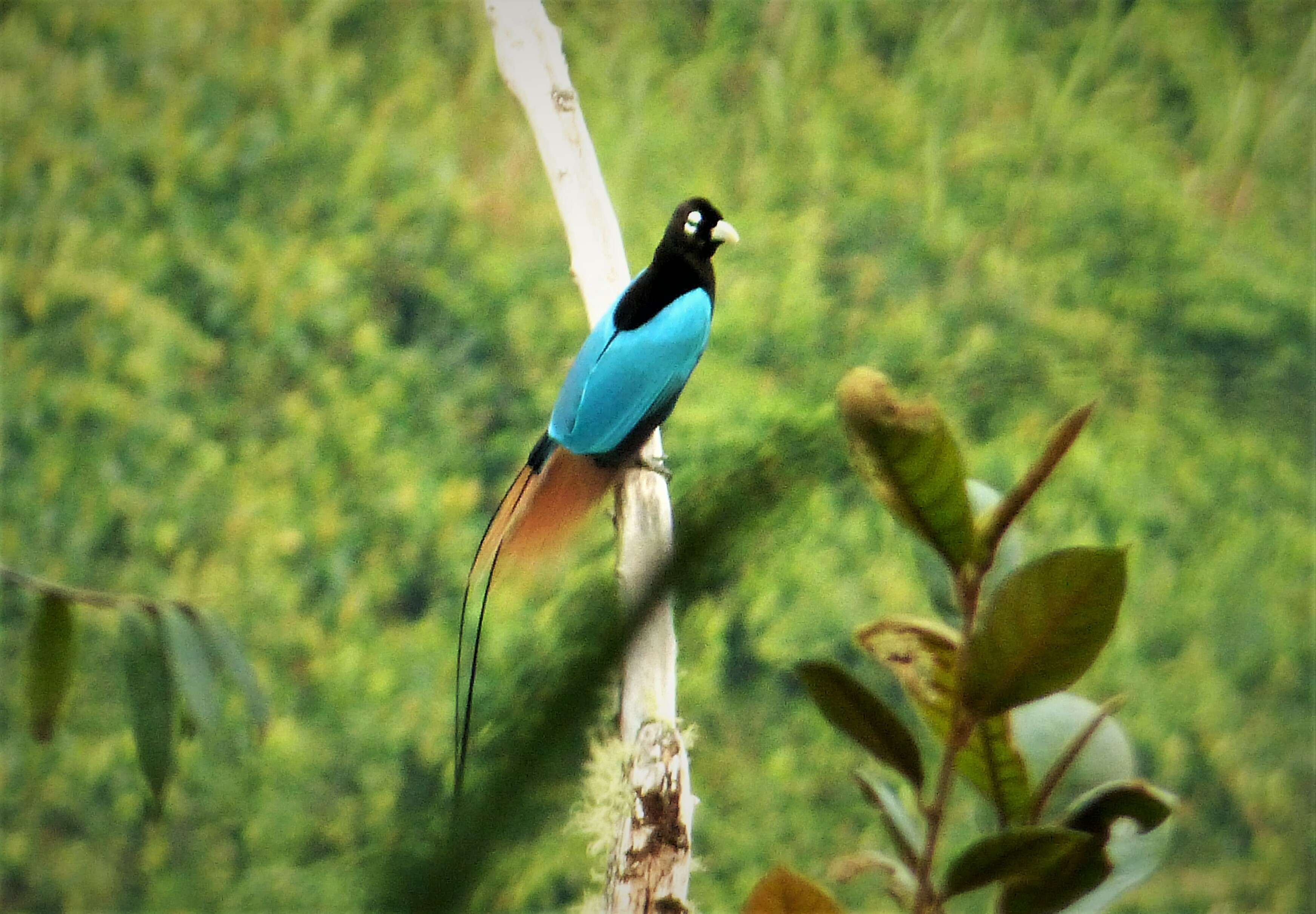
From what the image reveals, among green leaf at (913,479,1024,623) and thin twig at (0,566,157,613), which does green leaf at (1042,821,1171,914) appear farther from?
thin twig at (0,566,157,613)

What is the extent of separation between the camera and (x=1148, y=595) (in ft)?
3.08

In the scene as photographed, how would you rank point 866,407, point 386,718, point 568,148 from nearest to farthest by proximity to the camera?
point 866,407 < point 568,148 < point 386,718

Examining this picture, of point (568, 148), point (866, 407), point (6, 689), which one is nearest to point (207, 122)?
point (568, 148)

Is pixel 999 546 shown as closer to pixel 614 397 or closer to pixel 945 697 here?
pixel 945 697

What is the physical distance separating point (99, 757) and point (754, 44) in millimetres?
797

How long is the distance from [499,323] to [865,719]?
76 centimetres

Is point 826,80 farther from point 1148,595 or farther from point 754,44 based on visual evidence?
point 1148,595

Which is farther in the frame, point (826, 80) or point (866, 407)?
point (826, 80)

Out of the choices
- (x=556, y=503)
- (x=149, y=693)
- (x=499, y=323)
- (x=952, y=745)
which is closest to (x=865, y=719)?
(x=952, y=745)

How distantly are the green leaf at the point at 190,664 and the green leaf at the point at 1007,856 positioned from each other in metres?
0.28

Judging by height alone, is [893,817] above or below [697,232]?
below

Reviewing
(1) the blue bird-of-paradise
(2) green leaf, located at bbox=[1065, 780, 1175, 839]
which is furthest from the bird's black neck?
(2) green leaf, located at bbox=[1065, 780, 1175, 839]

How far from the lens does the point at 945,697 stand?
10.0 inches

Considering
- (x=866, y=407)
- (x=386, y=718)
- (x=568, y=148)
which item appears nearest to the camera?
(x=866, y=407)
